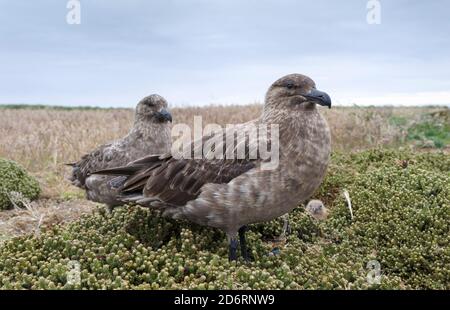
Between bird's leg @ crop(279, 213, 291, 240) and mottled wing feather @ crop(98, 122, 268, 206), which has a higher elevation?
mottled wing feather @ crop(98, 122, 268, 206)

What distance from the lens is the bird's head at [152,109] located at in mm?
7988

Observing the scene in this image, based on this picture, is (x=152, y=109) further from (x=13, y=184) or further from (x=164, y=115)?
(x=13, y=184)

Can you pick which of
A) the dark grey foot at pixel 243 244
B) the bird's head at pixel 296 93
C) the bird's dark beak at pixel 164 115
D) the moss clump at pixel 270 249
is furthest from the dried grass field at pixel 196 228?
the bird's head at pixel 296 93

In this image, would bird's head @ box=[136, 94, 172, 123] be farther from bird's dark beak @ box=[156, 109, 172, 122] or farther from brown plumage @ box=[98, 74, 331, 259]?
brown plumage @ box=[98, 74, 331, 259]

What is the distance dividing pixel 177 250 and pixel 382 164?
6186 millimetres

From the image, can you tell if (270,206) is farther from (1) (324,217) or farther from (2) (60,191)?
(2) (60,191)

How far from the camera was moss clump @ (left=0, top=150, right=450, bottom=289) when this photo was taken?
5.06m

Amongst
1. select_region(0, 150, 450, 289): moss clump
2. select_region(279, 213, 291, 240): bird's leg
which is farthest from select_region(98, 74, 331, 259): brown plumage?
select_region(279, 213, 291, 240): bird's leg

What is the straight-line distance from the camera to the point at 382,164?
34.5 feet

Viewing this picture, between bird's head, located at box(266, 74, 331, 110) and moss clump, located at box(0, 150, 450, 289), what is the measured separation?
6.01ft

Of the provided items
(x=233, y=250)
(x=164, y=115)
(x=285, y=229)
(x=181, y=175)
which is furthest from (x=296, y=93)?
(x=164, y=115)

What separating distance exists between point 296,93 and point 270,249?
217cm

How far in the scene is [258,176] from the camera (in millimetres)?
5211
